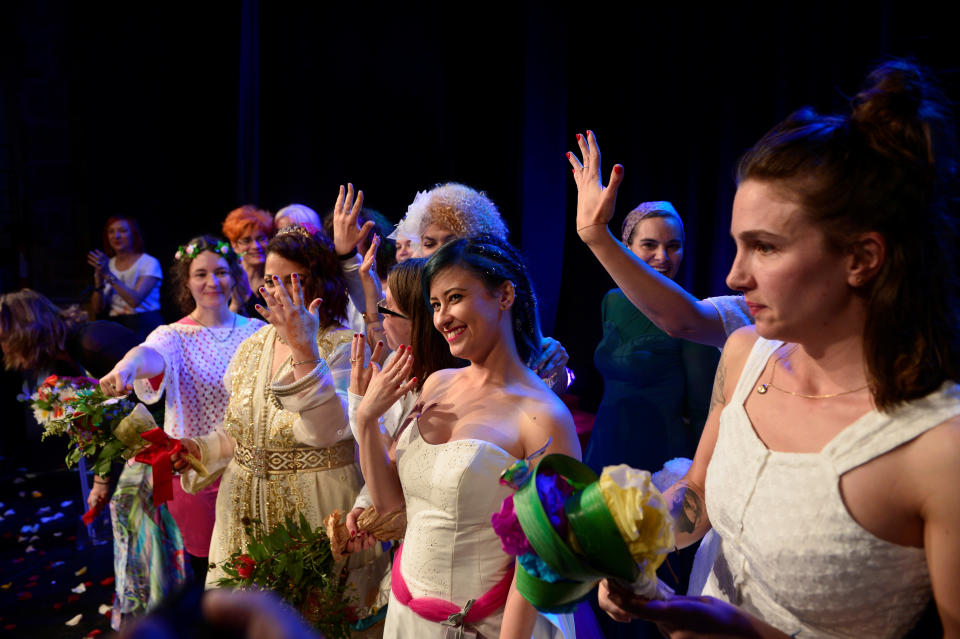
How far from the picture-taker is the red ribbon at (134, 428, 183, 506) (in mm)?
2494

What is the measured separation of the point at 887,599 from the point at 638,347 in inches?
67.2

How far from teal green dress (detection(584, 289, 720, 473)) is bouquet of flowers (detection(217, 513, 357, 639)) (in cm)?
122

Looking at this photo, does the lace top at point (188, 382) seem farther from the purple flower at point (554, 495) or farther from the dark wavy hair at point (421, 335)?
the purple flower at point (554, 495)

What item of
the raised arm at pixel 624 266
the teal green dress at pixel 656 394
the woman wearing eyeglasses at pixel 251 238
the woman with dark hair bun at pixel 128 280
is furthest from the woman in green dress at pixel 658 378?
the woman with dark hair bun at pixel 128 280

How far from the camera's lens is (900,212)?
103cm

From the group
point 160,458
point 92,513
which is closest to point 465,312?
point 160,458

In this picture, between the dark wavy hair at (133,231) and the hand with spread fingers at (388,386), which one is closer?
the hand with spread fingers at (388,386)

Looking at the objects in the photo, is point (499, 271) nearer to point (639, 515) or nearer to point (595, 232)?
point (595, 232)

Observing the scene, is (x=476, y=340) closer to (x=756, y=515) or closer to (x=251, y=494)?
(x=756, y=515)

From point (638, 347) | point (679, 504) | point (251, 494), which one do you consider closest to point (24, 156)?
point (251, 494)

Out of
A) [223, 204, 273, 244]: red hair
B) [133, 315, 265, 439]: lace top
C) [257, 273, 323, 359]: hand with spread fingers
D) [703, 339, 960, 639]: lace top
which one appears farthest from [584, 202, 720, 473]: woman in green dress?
[223, 204, 273, 244]: red hair

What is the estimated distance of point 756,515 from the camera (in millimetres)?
1136

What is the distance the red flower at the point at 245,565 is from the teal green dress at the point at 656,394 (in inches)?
55.4

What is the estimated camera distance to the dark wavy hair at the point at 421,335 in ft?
7.06
